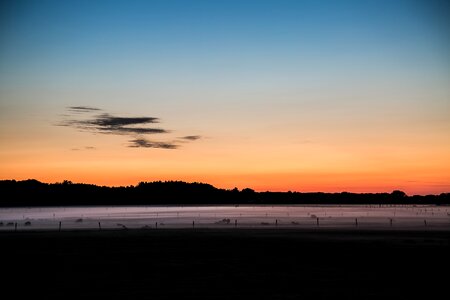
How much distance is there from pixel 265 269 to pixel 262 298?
38.5 ft

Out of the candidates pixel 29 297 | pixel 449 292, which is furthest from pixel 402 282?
pixel 29 297

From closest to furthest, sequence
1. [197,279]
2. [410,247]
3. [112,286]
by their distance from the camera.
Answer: [112,286]
[197,279]
[410,247]

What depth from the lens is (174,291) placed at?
95.4ft

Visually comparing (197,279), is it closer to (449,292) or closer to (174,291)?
(174,291)

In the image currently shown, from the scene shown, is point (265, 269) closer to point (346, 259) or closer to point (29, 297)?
point (346, 259)

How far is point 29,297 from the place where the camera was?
90.1 ft

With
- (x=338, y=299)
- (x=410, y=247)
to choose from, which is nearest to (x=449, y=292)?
(x=338, y=299)

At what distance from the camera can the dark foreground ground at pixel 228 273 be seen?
28688 mm

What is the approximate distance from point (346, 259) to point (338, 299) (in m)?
19.3

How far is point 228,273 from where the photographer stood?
36.4 meters

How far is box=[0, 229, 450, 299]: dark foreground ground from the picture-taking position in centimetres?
2869

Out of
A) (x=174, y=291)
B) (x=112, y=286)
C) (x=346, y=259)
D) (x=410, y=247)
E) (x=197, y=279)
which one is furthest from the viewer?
(x=410, y=247)

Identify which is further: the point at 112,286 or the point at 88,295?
the point at 112,286

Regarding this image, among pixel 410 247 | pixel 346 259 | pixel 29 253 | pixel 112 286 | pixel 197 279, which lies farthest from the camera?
pixel 410 247
